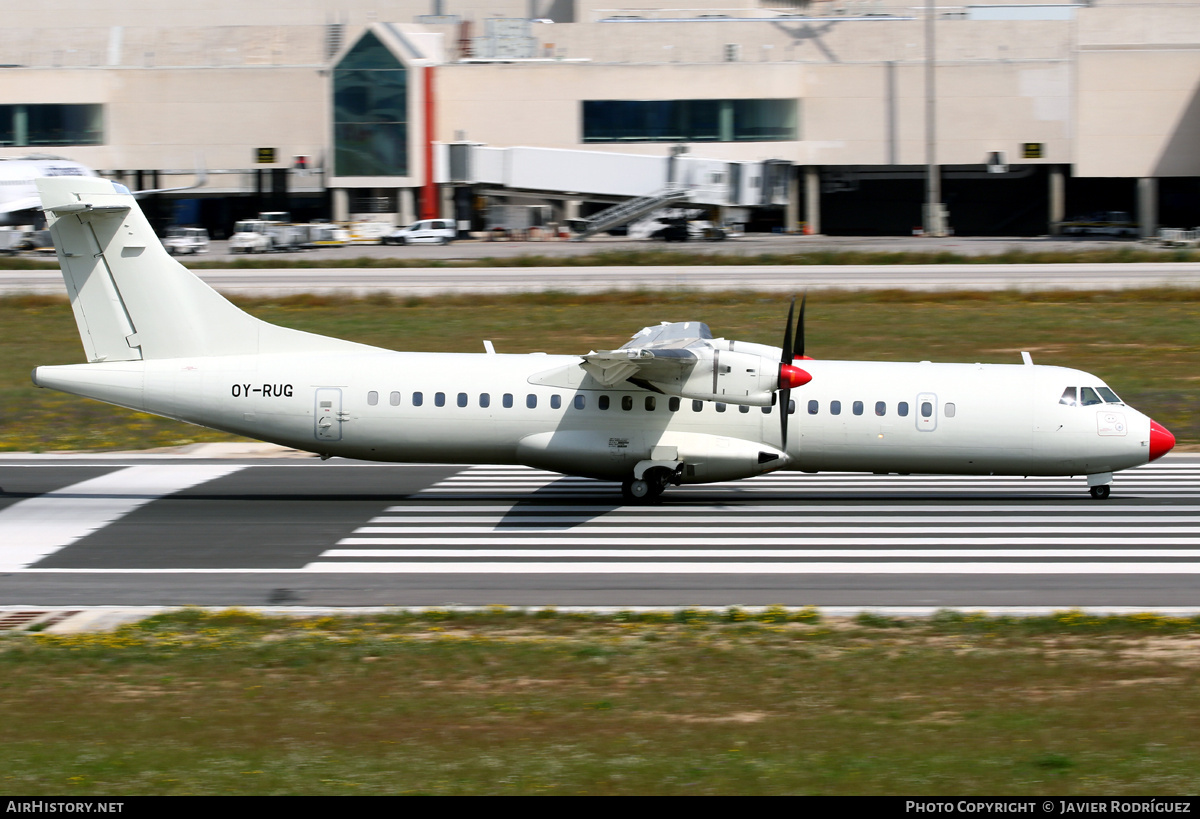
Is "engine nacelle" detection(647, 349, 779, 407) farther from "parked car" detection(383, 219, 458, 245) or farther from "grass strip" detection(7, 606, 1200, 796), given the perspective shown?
"parked car" detection(383, 219, 458, 245)

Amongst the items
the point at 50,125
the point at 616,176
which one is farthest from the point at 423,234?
the point at 50,125

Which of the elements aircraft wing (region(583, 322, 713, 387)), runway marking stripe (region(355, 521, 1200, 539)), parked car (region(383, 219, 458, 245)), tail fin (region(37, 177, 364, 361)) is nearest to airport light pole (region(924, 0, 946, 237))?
parked car (region(383, 219, 458, 245))

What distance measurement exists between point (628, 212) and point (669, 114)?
12.1m

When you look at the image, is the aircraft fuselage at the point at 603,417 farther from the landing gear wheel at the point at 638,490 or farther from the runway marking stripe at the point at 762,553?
the runway marking stripe at the point at 762,553

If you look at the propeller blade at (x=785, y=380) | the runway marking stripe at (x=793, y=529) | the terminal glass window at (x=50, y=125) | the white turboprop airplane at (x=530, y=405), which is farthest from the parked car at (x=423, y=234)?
the runway marking stripe at (x=793, y=529)

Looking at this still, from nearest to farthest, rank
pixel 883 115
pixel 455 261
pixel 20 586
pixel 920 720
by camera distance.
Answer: pixel 920 720, pixel 20 586, pixel 455 261, pixel 883 115

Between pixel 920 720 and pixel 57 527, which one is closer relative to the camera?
pixel 920 720

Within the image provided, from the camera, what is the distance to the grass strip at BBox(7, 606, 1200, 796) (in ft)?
34.7

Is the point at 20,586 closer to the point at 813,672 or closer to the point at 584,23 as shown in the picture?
the point at 813,672

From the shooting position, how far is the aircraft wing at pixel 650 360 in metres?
22.1

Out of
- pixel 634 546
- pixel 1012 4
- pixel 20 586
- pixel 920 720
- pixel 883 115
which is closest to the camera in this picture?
pixel 920 720

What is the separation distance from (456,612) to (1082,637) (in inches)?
317
